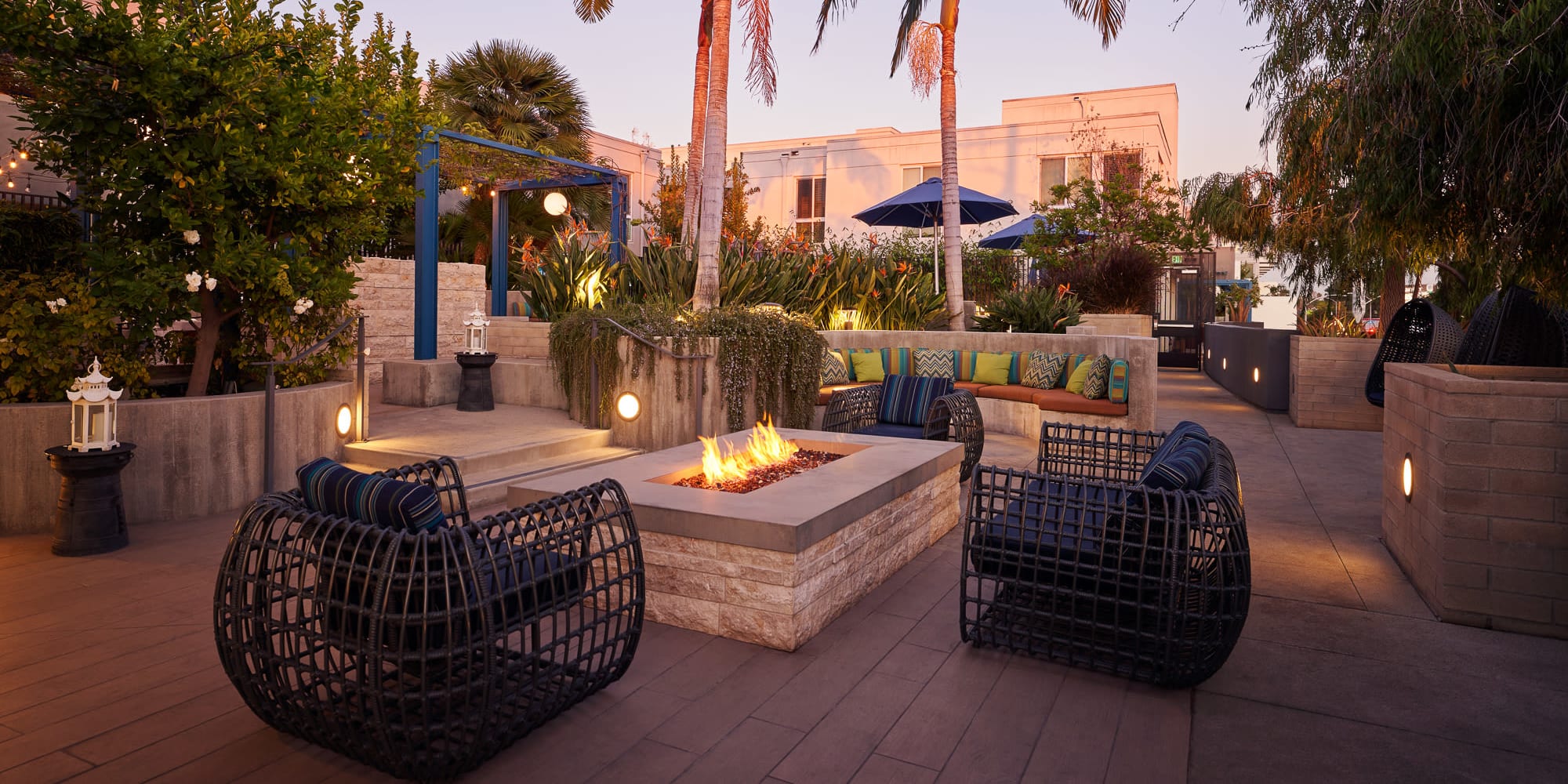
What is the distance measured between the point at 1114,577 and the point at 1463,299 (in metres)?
12.7

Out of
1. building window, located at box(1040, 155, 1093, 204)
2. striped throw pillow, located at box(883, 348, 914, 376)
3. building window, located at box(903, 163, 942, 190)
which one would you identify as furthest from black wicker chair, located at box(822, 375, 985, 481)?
building window, located at box(903, 163, 942, 190)

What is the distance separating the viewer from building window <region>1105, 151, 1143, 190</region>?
1889 cm

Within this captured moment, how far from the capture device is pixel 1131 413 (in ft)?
27.7

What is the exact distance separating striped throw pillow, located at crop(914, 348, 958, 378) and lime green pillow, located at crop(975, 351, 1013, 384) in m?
0.26

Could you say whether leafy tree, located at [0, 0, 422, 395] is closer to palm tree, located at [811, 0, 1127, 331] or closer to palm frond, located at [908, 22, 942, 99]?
palm tree, located at [811, 0, 1127, 331]

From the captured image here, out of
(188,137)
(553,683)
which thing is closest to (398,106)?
(188,137)

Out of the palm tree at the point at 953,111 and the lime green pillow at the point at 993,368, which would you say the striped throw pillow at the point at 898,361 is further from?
the palm tree at the point at 953,111

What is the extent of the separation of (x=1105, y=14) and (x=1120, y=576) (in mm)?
10426

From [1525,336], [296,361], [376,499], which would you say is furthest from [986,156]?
[376,499]

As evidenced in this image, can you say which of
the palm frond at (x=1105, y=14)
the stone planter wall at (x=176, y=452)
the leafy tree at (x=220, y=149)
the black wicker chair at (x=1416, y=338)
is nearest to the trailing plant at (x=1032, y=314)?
the palm frond at (x=1105, y=14)

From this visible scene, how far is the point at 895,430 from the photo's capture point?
654 cm

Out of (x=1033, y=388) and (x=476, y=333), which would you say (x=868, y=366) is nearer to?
(x=1033, y=388)

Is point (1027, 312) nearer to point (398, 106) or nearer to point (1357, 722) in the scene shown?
point (398, 106)

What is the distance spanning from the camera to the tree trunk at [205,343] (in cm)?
584
